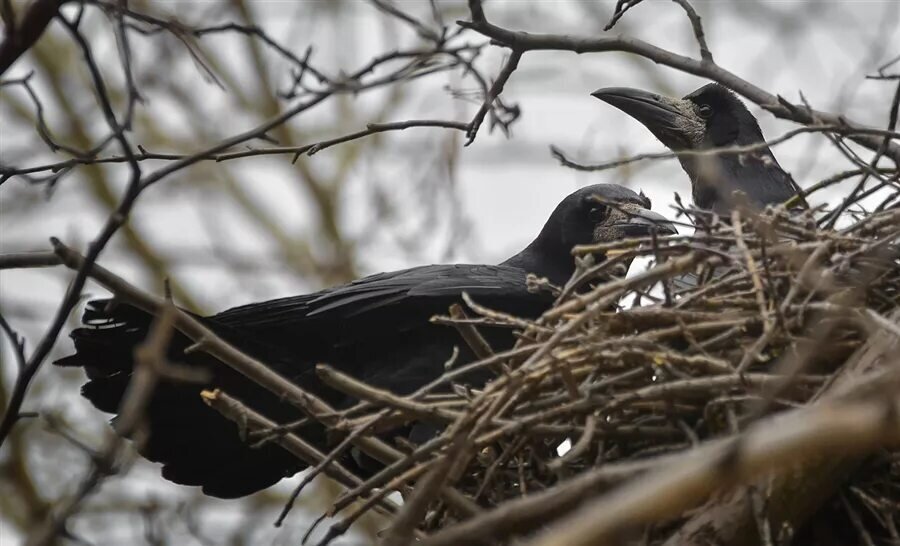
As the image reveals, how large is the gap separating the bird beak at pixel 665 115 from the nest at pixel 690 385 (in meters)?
1.90

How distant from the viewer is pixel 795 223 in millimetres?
3863

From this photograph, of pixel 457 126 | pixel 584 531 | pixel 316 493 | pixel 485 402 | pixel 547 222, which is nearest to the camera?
pixel 584 531

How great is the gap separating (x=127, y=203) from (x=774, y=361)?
5.59 ft

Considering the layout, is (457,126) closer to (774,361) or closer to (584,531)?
(774,361)

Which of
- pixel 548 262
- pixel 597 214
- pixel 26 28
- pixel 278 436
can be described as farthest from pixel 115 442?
pixel 597 214

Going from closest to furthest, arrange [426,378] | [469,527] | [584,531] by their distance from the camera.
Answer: [584,531], [469,527], [426,378]

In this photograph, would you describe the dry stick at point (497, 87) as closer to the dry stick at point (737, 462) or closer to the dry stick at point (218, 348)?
the dry stick at point (218, 348)

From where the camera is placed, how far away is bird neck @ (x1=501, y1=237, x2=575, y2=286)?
541 centimetres

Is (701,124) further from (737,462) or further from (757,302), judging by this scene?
(737,462)

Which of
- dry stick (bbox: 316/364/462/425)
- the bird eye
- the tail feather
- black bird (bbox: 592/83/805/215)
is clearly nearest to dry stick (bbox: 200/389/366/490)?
dry stick (bbox: 316/364/462/425)

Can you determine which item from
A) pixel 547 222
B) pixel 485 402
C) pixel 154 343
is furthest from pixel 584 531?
pixel 547 222

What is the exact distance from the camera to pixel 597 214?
5.51m

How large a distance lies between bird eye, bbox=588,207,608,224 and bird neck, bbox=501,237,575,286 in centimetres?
16

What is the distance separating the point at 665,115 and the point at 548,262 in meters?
0.88
